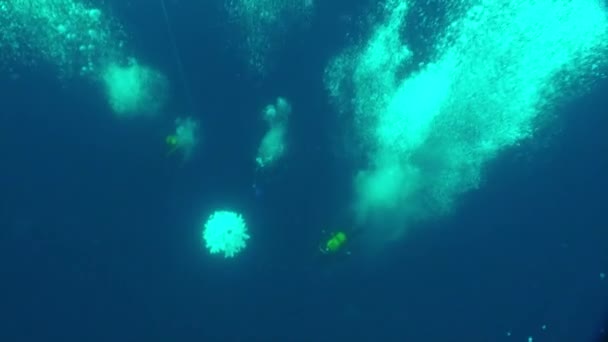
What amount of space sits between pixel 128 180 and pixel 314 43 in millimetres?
3772

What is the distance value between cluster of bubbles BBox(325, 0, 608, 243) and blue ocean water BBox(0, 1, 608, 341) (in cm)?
34

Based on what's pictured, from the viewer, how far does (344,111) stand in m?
9.89

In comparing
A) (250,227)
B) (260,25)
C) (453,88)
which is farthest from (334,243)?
(260,25)

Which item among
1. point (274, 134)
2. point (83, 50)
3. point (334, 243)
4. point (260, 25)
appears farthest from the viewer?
point (83, 50)

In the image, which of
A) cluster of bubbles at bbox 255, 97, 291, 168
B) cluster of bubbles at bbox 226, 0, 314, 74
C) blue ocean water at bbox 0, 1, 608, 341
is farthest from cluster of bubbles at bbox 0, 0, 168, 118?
cluster of bubbles at bbox 255, 97, 291, 168

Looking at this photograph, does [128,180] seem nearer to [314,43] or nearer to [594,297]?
[314,43]

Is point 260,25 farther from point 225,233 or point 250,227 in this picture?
point 225,233

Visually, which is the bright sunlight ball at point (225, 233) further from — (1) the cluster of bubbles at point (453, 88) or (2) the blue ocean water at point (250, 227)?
(1) the cluster of bubbles at point (453, 88)

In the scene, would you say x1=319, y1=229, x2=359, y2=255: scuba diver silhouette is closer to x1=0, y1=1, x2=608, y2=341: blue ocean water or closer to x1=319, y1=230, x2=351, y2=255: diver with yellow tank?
x1=319, y1=230, x2=351, y2=255: diver with yellow tank

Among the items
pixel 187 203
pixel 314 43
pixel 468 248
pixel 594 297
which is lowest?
pixel 594 297

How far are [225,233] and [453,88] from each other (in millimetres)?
4464

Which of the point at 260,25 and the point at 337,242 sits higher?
the point at 260,25

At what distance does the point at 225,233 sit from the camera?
9961 mm

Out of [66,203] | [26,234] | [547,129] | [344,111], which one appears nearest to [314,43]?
[344,111]
